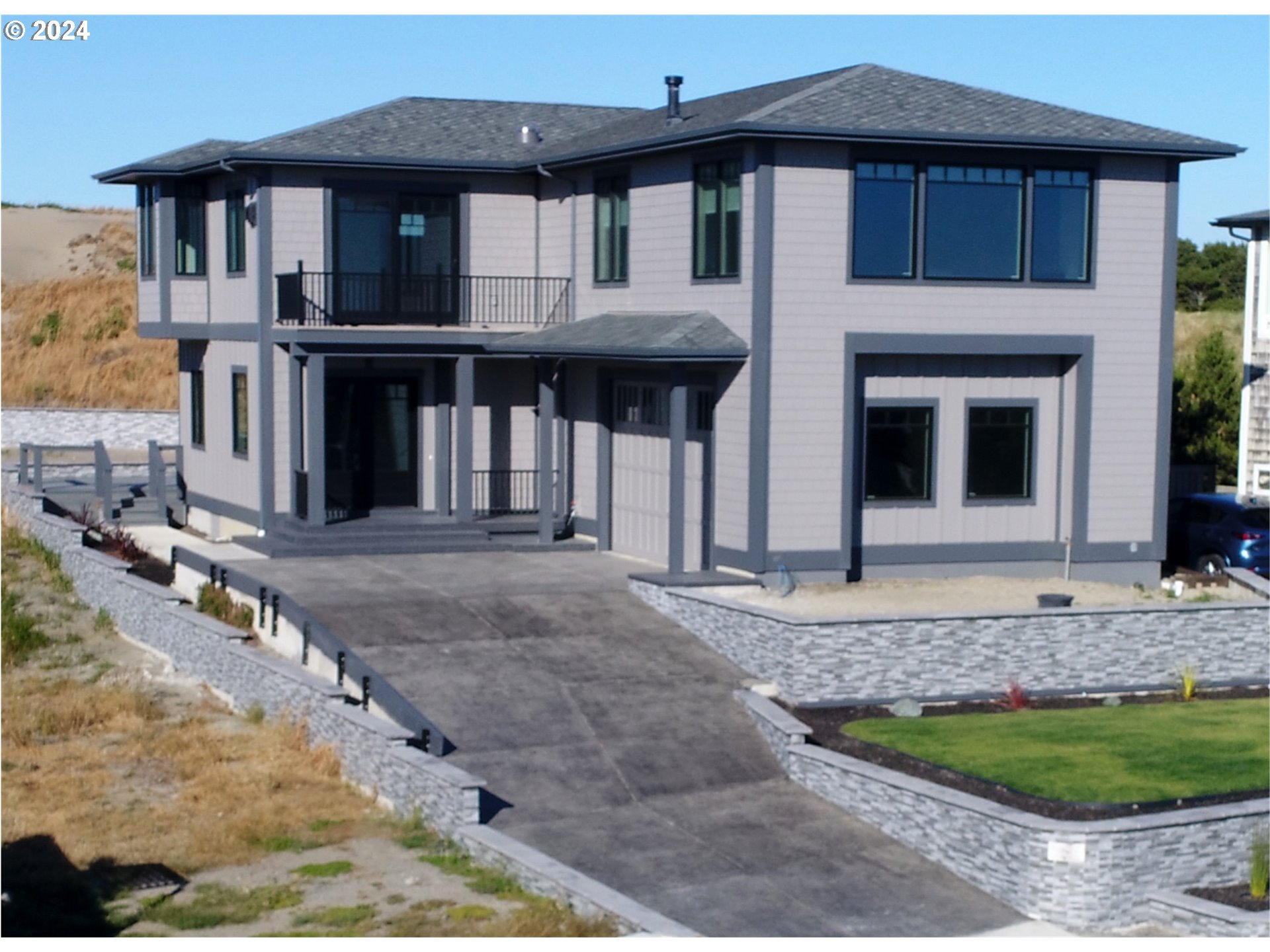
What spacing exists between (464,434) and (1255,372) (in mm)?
15562

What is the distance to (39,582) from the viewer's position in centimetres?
2666

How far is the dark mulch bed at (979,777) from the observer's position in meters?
14.9

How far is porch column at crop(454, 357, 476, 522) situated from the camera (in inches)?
993

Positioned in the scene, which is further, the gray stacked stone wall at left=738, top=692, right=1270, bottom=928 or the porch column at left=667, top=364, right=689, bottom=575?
the porch column at left=667, top=364, right=689, bottom=575

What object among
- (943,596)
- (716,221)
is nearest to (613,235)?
(716,221)

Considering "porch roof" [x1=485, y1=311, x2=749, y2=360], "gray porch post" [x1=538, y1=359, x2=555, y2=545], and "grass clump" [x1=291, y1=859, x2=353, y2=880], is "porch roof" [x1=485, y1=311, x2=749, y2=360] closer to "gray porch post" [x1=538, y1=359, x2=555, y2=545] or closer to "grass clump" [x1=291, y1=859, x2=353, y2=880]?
"gray porch post" [x1=538, y1=359, x2=555, y2=545]

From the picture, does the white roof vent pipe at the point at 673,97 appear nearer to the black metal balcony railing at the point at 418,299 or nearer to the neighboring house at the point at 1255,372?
the black metal balcony railing at the point at 418,299

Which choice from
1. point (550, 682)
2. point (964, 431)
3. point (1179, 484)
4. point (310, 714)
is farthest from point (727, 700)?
point (1179, 484)

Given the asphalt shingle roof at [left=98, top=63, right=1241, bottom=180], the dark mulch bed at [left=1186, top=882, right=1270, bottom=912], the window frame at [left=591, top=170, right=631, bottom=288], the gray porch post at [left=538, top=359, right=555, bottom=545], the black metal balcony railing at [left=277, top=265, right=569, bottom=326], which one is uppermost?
Answer: the asphalt shingle roof at [left=98, top=63, right=1241, bottom=180]

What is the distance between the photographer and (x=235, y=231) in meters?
26.7

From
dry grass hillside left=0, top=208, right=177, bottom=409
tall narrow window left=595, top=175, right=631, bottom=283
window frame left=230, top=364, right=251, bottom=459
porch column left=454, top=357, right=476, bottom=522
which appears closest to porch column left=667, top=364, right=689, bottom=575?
tall narrow window left=595, top=175, right=631, bottom=283

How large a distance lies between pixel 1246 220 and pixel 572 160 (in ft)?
45.1

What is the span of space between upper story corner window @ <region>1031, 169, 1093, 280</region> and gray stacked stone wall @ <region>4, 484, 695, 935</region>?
11.3m

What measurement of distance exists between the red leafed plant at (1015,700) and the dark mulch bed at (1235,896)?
14.8ft
